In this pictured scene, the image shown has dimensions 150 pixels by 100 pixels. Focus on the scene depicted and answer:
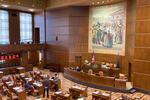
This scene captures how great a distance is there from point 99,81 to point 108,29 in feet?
18.9

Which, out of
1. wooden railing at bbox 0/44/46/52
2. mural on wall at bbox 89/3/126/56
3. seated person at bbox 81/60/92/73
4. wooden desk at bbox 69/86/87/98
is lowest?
wooden desk at bbox 69/86/87/98

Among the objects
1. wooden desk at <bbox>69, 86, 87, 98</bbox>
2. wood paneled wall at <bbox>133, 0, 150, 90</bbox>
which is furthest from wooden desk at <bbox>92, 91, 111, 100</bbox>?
wood paneled wall at <bbox>133, 0, 150, 90</bbox>

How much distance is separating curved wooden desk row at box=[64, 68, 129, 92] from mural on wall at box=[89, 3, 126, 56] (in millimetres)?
3750

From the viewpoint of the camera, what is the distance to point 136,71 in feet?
42.8

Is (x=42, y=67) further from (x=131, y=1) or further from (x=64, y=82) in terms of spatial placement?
(x=131, y=1)

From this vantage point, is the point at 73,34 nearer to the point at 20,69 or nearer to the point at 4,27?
the point at 20,69

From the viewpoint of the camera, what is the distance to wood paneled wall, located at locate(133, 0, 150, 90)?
12.4 metres

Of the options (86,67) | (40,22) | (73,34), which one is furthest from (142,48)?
(40,22)

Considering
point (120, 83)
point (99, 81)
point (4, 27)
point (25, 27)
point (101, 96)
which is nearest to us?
point (101, 96)

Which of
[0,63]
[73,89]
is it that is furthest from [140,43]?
[0,63]

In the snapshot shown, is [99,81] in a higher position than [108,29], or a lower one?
lower

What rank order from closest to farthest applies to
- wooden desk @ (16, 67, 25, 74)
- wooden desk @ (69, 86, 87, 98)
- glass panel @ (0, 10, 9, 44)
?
wooden desk @ (69, 86, 87, 98)
wooden desk @ (16, 67, 25, 74)
glass panel @ (0, 10, 9, 44)

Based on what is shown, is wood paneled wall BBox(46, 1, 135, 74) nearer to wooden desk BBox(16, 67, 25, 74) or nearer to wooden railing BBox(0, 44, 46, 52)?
wooden railing BBox(0, 44, 46, 52)

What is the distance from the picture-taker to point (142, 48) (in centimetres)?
1268
